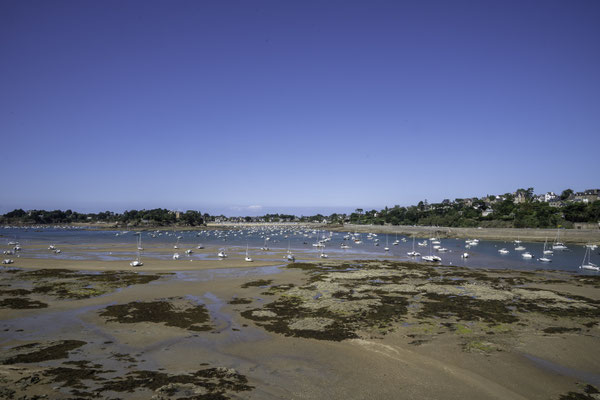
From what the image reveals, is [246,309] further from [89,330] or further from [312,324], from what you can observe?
[89,330]

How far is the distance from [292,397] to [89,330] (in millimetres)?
12498

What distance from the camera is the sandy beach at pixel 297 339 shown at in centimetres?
1250

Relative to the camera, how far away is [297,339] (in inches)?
686

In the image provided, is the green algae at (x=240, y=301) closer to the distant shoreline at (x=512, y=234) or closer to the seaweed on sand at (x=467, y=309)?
the seaweed on sand at (x=467, y=309)

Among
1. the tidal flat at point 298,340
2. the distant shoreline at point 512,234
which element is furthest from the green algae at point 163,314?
the distant shoreline at point 512,234

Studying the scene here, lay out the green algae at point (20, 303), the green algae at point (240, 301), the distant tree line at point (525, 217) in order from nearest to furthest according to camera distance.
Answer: the green algae at point (20, 303) → the green algae at point (240, 301) → the distant tree line at point (525, 217)

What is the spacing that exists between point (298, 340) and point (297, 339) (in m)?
0.15

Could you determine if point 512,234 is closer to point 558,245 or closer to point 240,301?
point 558,245

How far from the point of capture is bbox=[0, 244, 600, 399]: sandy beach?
1250cm

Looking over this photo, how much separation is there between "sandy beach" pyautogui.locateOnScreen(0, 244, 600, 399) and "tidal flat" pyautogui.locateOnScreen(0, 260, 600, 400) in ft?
0.26

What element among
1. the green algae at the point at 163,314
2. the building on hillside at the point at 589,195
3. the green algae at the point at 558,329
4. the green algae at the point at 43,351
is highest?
the building on hillside at the point at 589,195

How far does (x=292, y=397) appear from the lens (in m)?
11.8

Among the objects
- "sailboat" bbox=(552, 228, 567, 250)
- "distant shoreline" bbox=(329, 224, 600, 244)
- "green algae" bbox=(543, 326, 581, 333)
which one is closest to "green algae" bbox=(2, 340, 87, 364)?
"green algae" bbox=(543, 326, 581, 333)

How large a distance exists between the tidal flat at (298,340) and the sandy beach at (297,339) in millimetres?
78
